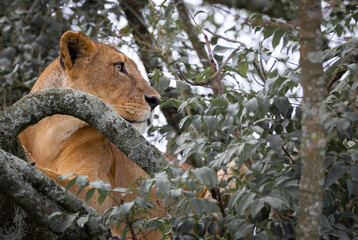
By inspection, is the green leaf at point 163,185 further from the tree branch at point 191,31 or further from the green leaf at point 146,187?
the tree branch at point 191,31

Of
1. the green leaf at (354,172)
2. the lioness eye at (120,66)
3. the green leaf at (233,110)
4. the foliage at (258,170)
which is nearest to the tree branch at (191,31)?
the lioness eye at (120,66)

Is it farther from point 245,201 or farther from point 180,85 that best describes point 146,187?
point 180,85

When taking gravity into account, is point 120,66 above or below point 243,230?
above

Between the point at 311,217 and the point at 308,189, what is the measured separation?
102 mm

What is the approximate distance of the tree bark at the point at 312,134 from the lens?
197 cm

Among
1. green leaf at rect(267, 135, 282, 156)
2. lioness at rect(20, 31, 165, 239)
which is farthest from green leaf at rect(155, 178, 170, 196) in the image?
lioness at rect(20, 31, 165, 239)

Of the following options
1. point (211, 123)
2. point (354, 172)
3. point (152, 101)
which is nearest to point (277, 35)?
point (211, 123)

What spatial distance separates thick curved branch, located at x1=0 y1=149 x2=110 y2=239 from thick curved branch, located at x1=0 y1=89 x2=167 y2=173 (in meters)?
0.29

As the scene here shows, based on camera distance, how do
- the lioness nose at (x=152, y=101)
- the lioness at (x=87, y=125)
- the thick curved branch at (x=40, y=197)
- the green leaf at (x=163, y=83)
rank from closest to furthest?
the thick curved branch at (x=40, y=197)
the green leaf at (x=163, y=83)
the lioness at (x=87, y=125)
the lioness nose at (x=152, y=101)

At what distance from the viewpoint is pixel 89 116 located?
2.89m

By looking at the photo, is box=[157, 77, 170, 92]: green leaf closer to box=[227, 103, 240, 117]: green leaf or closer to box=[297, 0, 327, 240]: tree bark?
box=[227, 103, 240, 117]: green leaf

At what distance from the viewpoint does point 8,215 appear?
8.50 ft

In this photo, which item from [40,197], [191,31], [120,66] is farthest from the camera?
[191,31]

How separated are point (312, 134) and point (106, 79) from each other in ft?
8.57
